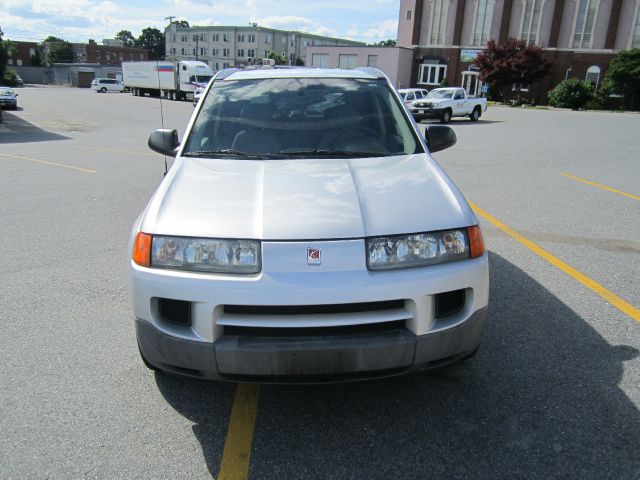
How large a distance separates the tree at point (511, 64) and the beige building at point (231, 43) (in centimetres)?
6665

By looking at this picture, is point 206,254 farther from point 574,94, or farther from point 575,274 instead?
point 574,94

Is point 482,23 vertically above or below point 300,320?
above

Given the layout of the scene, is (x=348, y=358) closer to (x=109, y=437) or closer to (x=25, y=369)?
(x=109, y=437)

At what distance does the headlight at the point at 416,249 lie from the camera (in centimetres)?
248

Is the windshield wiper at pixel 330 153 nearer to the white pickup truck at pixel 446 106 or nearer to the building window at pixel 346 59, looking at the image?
the white pickup truck at pixel 446 106

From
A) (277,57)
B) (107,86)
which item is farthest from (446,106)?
(277,57)

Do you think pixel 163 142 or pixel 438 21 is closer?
pixel 163 142

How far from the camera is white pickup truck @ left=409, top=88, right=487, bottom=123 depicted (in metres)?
24.4

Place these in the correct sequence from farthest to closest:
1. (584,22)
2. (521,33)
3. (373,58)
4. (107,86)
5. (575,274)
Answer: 1. (107,86)
2. (373,58)
3. (521,33)
4. (584,22)
5. (575,274)

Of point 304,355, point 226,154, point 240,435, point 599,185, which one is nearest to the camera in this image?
point 304,355

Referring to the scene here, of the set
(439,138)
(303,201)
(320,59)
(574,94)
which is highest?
(320,59)

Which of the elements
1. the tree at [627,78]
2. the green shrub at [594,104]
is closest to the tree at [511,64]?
the green shrub at [594,104]

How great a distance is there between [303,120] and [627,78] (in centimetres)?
4663

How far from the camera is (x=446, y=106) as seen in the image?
24.6m
